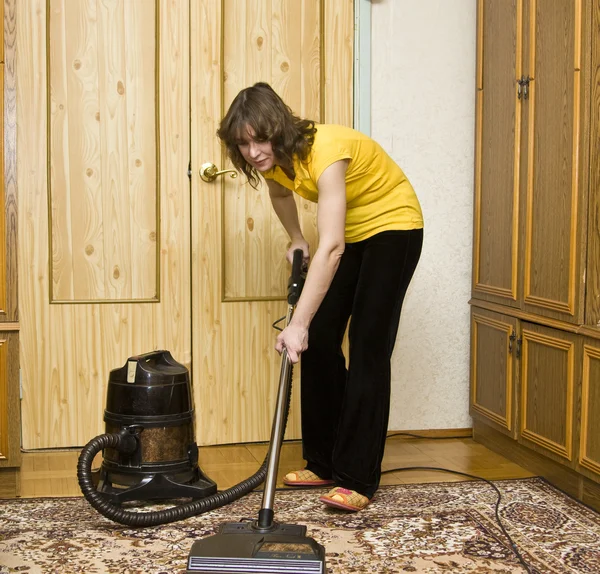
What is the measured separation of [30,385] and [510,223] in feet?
5.85

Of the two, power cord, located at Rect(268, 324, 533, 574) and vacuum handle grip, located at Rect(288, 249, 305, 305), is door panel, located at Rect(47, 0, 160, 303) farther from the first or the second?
vacuum handle grip, located at Rect(288, 249, 305, 305)

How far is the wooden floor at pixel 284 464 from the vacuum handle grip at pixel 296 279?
2.25ft

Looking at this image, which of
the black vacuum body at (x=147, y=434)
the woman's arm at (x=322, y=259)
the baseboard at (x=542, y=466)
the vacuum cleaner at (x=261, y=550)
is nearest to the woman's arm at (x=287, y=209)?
the woman's arm at (x=322, y=259)

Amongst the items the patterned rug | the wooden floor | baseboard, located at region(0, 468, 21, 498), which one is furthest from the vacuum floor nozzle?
baseboard, located at region(0, 468, 21, 498)

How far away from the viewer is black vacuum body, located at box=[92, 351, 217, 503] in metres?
2.32

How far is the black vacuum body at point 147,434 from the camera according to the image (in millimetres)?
2320

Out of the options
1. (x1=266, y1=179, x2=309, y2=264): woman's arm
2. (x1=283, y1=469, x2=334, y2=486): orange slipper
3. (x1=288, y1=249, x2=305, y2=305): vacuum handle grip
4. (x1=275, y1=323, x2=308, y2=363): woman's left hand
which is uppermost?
(x1=266, y1=179, x2=309, y2=264): woman's arm

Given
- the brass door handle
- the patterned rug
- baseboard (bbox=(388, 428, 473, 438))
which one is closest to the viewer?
the patterned rug

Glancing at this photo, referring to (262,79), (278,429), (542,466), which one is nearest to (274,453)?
(278,429)

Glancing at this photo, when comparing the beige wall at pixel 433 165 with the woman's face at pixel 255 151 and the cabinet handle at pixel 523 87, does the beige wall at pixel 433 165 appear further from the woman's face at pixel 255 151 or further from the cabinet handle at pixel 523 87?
the woman's face at pixel 255 151

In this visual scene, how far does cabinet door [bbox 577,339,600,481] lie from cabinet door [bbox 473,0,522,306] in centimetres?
49

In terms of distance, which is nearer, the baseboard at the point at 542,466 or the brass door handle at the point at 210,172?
the baseboard at the point at 542,466

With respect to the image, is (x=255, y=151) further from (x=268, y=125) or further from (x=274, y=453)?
(x=274, y=453)

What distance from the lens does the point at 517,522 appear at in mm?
2250
